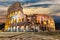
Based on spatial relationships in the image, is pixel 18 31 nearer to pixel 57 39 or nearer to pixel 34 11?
pixel 34 11

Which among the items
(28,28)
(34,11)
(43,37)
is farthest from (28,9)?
(43,37)

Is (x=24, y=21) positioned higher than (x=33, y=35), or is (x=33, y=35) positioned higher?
(x=24, y=21)

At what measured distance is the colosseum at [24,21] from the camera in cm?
509

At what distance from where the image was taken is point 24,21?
5117 mm

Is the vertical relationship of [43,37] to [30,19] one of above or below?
below

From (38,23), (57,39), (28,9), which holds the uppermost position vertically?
(28,9)

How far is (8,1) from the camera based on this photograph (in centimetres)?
513

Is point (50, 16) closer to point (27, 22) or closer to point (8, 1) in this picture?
point (27, 22)

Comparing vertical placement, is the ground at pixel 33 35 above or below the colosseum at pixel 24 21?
below

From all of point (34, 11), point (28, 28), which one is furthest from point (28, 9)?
point (28, 28)

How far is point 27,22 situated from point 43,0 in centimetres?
68

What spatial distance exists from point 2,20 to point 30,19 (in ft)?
2.28

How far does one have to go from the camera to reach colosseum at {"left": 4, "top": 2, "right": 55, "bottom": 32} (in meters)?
5.09

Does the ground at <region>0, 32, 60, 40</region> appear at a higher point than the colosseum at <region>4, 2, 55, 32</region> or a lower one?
lower
